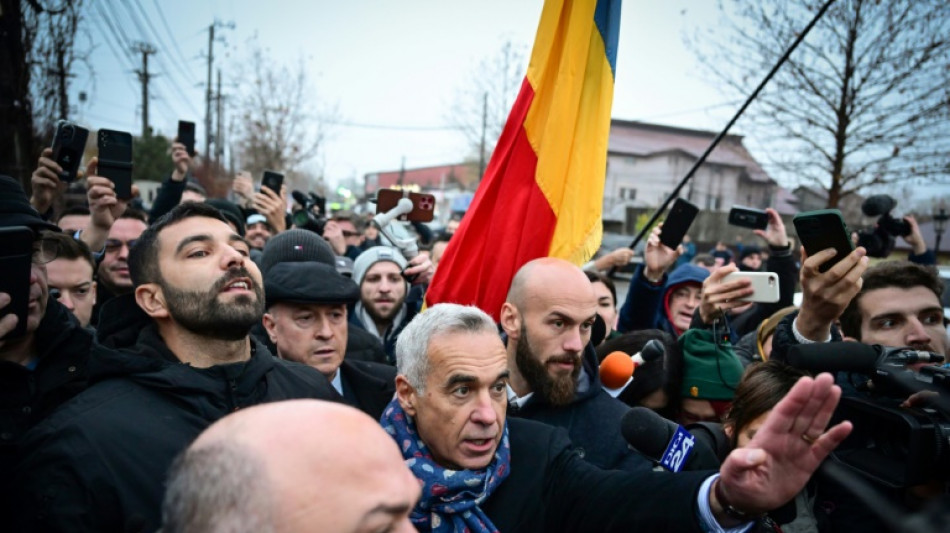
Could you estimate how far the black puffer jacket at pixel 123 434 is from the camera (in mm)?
1823

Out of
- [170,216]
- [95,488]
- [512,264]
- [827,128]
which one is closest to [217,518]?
[95,488]

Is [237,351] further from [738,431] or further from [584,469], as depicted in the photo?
[738,431]

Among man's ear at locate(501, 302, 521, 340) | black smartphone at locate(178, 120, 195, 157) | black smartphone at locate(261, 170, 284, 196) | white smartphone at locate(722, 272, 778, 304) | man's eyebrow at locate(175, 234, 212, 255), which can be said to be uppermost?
black smartphone at locate(178, 120, 195, 157)

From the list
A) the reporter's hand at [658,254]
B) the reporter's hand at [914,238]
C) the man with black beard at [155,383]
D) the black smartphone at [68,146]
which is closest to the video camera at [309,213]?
the black smartphone at [68,146]

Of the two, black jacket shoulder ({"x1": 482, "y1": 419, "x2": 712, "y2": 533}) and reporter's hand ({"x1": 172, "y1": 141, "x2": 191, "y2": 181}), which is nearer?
black jacket shoulder ({"x1": 482, "y1": 419, "x2": 712, "y2": 533})

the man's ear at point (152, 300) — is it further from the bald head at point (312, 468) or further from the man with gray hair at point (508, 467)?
the bald head at point (312, 468)

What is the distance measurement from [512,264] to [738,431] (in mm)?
1565

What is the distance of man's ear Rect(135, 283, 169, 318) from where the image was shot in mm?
2445

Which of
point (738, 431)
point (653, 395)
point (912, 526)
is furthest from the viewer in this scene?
point (653, 395)

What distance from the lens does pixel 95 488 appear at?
6.06 feet

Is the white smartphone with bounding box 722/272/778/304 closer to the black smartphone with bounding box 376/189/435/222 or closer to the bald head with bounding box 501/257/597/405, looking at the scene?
the bald head with bounding box 501/257/597/405

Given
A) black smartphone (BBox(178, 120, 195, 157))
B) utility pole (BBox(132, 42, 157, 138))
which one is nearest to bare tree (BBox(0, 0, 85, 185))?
black smartphone (BBox(178, 120, 195, 157))

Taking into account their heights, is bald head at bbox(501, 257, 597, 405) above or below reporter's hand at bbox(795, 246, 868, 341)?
below

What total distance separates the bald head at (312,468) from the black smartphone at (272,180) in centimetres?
478
